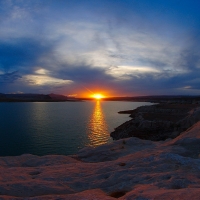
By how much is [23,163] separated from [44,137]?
33195 mm

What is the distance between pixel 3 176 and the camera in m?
11.4

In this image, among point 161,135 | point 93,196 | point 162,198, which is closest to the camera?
point 162,198

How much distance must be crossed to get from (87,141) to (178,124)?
67.0 feet

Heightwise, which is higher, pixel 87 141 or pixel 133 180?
pixel 133 180

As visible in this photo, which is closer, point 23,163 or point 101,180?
point 101,180

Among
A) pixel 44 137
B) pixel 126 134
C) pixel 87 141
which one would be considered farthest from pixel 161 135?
pixel 44 137

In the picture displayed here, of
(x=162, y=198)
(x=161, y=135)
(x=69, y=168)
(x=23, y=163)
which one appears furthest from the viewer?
(x=161, y=135)

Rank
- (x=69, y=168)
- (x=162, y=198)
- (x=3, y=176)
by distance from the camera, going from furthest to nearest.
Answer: (x=69, y=168) < (x=3, y=176) < (x=162, y=198)

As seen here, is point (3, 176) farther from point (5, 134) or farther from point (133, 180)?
point (5, 134)

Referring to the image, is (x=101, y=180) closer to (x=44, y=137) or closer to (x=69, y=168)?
(x=69, y=168)

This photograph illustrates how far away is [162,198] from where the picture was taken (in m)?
7.57

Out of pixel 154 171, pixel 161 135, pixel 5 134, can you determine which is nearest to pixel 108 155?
pixel 154 171

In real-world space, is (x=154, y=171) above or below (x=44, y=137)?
above

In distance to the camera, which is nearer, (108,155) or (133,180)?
(133,180)
